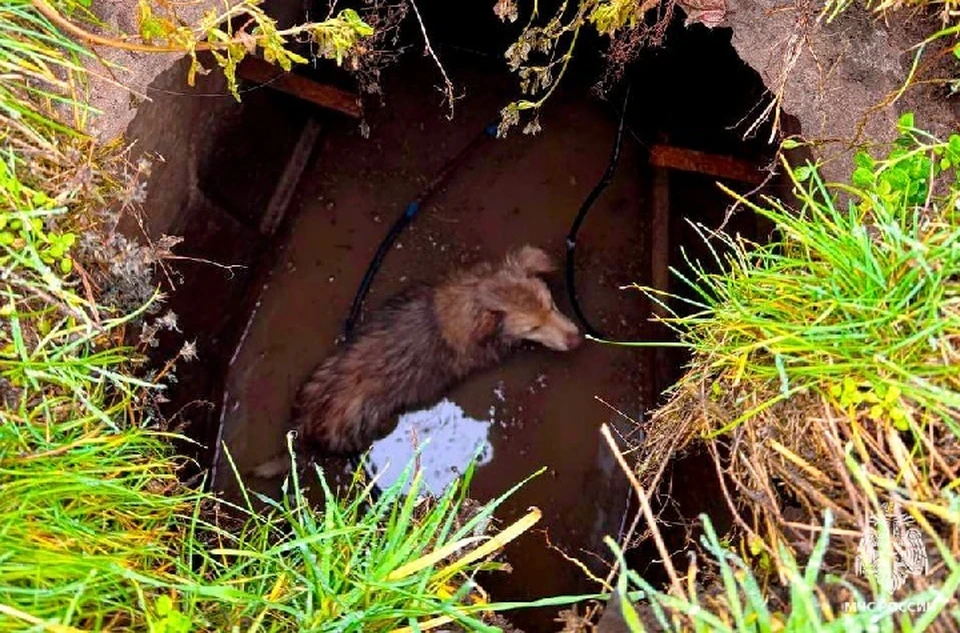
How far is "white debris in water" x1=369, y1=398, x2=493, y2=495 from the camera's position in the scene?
3.73m

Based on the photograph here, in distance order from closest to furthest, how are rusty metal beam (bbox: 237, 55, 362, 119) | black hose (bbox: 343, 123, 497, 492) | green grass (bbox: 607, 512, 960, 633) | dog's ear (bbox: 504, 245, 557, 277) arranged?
green grass (bbox: 607, 512, 960, 633), rusty metal beam (bbox: 237, 55, 362, 119), dog's ear (bbox: 504, 245, 557, 277), black hose (bbox: 343, 123, 497, 492)

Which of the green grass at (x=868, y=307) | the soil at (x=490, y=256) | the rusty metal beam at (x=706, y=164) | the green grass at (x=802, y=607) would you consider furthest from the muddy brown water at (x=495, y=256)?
the green grass at (x=802, y=607)

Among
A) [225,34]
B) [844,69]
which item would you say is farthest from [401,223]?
[844,69]

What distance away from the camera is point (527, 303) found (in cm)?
349

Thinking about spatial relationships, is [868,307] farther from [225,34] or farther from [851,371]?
[225,34]

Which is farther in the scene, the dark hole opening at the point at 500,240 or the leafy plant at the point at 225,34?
the dark hole opening at the point at 500,240

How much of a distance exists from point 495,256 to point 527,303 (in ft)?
1.60

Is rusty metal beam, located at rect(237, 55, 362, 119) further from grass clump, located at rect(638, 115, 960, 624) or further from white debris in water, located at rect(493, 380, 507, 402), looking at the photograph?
grass clump, located at rect(638, 115, 960, 624)

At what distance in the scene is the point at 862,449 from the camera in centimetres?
157

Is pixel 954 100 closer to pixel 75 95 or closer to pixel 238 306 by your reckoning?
pixel 75 95

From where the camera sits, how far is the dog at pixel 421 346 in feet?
Answer: 11.1

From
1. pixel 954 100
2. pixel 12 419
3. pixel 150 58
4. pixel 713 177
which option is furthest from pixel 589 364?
pixel 12 419

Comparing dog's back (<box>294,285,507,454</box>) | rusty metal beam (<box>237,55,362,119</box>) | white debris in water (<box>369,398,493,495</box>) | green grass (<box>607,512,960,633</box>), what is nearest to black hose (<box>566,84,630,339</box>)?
dog's back (<box>294,285,507,454</box>)

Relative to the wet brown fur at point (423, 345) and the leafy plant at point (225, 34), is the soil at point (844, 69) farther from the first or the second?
the wet brown fur at point (423, 345)
